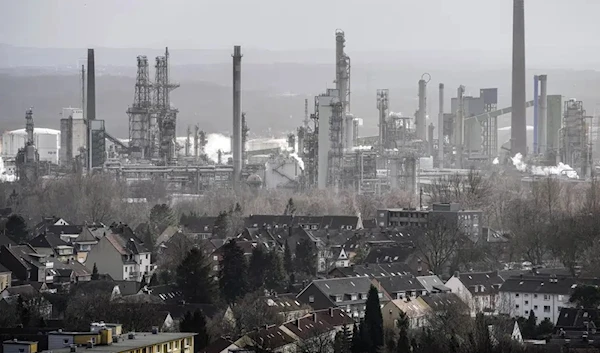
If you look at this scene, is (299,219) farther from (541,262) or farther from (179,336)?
(179,336)

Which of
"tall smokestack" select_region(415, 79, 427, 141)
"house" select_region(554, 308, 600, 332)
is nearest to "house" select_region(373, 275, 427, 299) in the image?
"house" select_region(554, 308, 600, 332)

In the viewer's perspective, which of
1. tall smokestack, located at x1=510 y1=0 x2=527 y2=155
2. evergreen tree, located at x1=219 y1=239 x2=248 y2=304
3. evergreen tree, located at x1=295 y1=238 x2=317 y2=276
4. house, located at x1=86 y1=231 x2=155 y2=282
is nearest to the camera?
evergreen tree, located at x1=219 y1=239 x2=248 y2=304

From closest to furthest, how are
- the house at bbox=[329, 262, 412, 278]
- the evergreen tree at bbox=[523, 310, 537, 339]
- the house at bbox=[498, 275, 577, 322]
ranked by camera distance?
1. the evergreen tree at bbox=[523, 310, 537, 339]
2. the house at bbox=[498, 275, 577, 322]
3. the house at bbox=[329, 262, 412, 278]

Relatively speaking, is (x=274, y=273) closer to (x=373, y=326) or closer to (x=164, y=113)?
(x=373, y=326)

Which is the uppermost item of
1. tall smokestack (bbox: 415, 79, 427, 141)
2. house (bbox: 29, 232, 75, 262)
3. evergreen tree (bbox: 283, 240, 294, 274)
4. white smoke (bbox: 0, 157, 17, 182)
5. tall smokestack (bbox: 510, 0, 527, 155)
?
tall smokestack (bbox: 510, 0, 527, 155)

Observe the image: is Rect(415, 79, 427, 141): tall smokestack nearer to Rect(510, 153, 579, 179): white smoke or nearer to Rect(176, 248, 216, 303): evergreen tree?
Rect(510, 153, 579, 179): white smoke

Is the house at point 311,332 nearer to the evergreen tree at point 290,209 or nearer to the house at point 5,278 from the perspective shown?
the house at point 5,278

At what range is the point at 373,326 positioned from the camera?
2683 centimetres

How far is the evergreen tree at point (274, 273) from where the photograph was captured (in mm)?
34469

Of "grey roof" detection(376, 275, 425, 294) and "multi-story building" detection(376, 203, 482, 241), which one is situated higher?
"multi-story building" detection(376, 203, 482, 241)

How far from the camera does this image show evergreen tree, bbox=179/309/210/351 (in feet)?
81.0

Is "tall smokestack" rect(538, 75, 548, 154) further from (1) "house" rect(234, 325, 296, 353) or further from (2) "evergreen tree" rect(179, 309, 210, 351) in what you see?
(2) "evergreen tree" rect(179, 309, 210, 351)

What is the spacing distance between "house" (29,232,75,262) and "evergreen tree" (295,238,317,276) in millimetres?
5351

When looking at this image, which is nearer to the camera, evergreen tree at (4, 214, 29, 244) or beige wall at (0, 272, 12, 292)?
beige wall at (0, 272, 12, 292)
